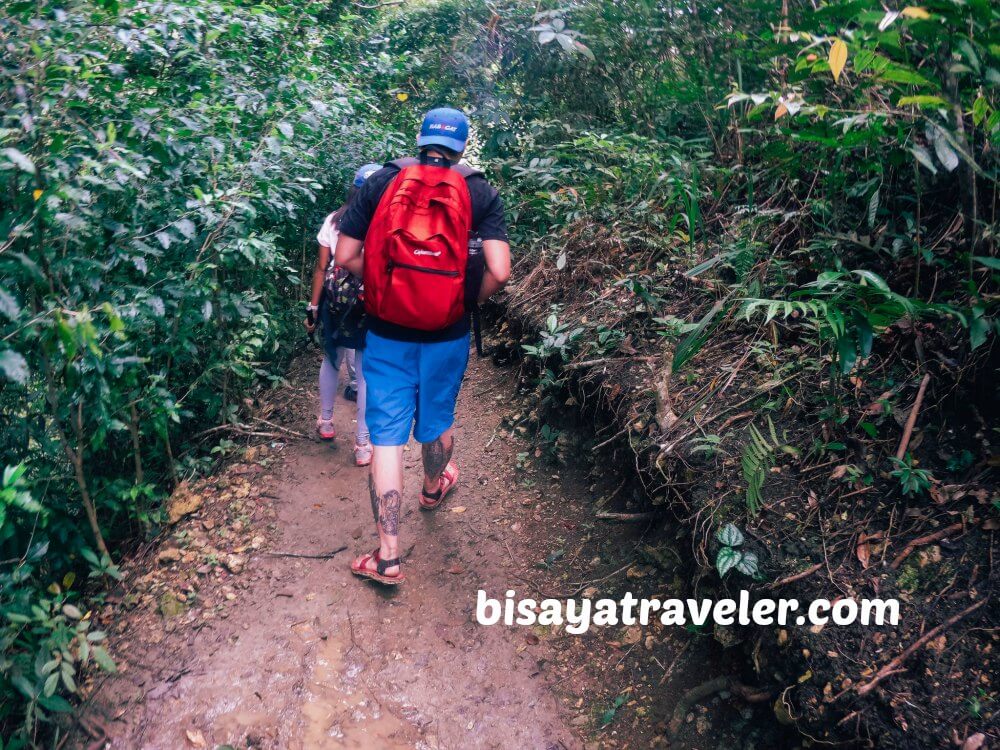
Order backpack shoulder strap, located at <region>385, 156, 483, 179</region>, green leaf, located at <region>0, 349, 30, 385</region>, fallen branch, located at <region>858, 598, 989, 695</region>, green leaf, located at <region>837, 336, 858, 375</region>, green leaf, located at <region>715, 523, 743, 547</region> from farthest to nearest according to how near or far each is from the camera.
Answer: backpack shoulder strap, located at <region>385, 156, 483, 179</region> < green leaf, located at <region>715, 523, 743, 547</region> < green leaf, located at <region>837, 336, 858, 375</region> < fallen branch, located at <region>858, 598, 989, 695</region> < green leaf, located at <region>0, 349, 30, 385</region>

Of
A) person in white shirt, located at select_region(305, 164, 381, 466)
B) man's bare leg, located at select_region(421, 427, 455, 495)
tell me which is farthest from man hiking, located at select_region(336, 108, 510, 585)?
person in white shirt, located at select_region(305, 164, 381, 466)

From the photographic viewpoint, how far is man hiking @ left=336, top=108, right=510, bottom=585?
330cm

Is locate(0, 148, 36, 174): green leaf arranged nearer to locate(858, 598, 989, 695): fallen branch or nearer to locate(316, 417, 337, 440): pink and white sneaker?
locate(316, 417, 337, 440): pink and white sneaker

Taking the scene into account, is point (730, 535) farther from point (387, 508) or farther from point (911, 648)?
point (387, 508)

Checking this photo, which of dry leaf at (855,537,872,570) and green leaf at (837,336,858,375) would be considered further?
dry leaf at (855,537,872,570)

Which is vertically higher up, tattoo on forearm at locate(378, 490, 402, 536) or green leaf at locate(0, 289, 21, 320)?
green leaf at locate(0, 289, 21, 320)

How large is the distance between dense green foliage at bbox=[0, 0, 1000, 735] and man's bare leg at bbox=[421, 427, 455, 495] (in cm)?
106

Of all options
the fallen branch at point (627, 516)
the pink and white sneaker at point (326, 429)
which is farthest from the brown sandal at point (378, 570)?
the pink and white sneaker at point (326, 429)

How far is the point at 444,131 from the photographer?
338cm

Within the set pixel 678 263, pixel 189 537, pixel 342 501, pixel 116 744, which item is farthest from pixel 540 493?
pixel 116 744

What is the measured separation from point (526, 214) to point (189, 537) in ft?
13.3

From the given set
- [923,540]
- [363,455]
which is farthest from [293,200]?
[923,540]

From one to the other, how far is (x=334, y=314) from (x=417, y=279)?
1.47 m

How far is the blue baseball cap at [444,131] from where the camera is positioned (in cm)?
338
